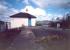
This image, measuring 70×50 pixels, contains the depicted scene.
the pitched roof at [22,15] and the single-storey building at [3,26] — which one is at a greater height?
the pitched roof at [22,15]

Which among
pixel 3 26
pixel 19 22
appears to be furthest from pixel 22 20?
pixel 3 26

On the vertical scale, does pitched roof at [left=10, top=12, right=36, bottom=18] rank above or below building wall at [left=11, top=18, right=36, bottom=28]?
above

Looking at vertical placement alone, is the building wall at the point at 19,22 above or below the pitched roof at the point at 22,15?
below

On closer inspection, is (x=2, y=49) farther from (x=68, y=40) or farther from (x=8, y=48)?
(x=68, y=40)

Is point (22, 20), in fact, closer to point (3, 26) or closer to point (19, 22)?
point (19, 22)

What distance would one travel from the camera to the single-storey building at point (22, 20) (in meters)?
1.56

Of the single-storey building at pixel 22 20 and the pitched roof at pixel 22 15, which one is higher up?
the pitched roof at pixel 22 15

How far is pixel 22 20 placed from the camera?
1566mm

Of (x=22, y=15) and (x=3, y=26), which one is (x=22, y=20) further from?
(x=3, y=26)

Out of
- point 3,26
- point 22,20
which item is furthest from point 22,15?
point 3,26

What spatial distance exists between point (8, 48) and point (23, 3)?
430 millimetres

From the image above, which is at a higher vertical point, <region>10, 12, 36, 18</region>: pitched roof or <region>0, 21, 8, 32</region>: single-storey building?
<region>10, 12, 36, 18</region>: pitched roof

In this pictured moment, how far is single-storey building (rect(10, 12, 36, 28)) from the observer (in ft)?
5.11

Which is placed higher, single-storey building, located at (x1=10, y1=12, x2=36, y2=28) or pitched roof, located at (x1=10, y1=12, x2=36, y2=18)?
pitched roof, located at (x1=10, y1=12, x2=36, y2=18)
